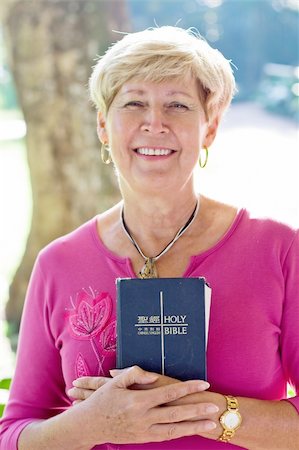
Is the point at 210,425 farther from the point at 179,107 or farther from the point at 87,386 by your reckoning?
the point at 179,107

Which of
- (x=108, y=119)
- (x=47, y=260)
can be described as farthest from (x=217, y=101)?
(x=47, y=260)

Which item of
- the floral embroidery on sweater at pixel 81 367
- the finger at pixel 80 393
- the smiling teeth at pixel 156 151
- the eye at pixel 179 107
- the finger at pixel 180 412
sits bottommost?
the finger at pixel 180 412

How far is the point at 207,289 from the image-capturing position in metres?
1.65

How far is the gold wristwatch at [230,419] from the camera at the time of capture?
1644 millimetres

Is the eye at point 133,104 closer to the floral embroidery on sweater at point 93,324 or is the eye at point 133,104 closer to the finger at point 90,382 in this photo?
the floral embroidery on sweater at point 93,324

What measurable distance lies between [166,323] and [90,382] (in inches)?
10.0

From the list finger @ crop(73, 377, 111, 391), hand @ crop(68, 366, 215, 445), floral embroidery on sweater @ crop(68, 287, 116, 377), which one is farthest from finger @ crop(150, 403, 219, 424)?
floral embroidery on sweater @ crop(68, 287, 116, 377)

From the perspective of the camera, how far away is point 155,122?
1.77 metres

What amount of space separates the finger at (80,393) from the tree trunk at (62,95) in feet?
8.29

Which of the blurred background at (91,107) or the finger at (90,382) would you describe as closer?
the finger at (90,382)

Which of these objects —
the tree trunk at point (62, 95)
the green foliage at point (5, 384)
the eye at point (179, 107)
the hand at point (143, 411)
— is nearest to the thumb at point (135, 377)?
the hand at point (143, 411)

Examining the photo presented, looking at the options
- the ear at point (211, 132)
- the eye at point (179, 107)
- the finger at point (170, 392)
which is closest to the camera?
the finger at point (170, 392)

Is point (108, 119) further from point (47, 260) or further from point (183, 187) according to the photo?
point (47, 260)

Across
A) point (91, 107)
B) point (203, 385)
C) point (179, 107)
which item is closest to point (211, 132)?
point (179, 107)
